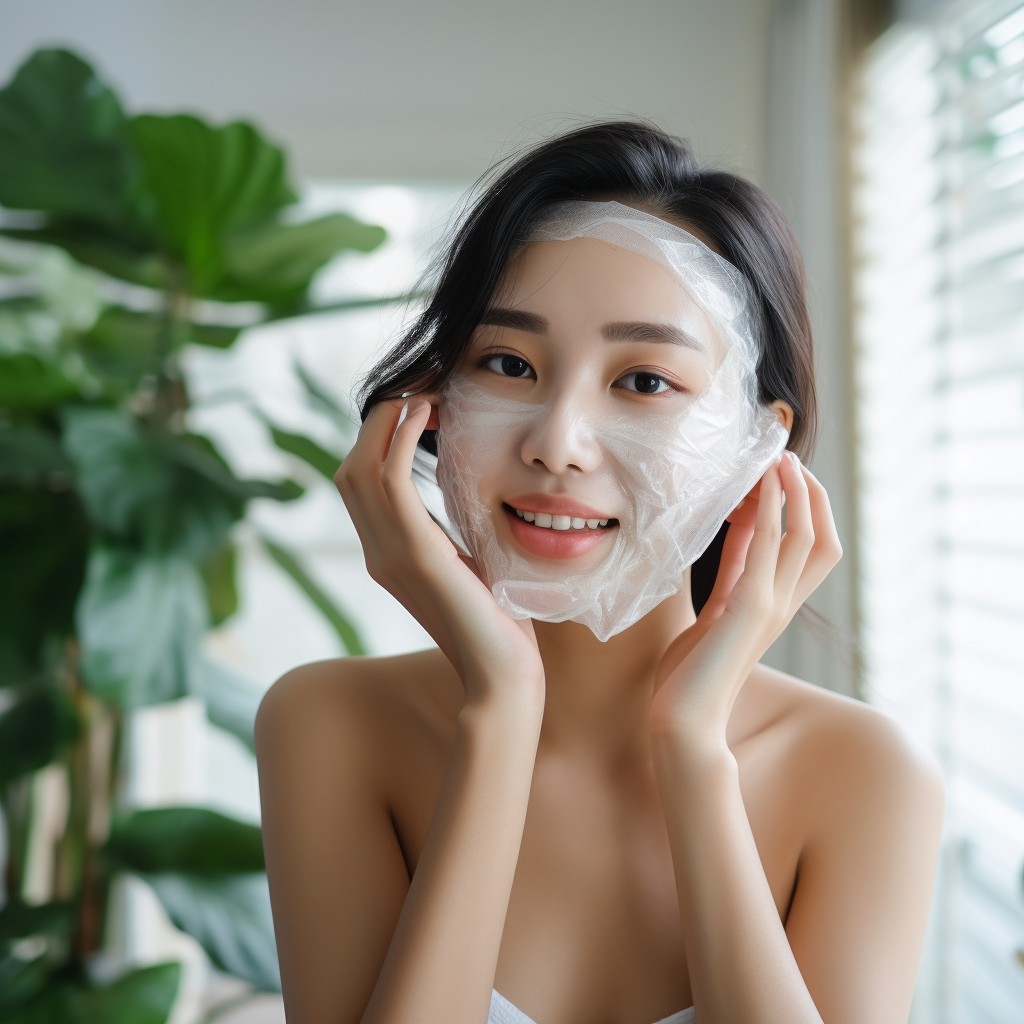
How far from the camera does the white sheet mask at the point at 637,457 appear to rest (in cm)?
67

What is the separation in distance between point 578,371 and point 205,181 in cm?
82

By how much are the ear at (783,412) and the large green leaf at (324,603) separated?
2.48ft

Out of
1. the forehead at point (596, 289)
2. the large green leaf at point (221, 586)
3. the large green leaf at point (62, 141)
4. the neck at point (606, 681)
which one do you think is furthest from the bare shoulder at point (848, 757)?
the large green leaf at point (62, 141)

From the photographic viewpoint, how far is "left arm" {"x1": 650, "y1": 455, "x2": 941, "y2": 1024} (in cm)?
61

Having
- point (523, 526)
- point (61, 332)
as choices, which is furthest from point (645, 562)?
point (61, 332)

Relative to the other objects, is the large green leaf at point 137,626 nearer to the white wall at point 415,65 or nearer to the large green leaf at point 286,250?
the large green leaf at point 286,250

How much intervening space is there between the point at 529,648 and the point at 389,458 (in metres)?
0.19

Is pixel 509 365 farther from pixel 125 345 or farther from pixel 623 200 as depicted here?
pixel 125 345

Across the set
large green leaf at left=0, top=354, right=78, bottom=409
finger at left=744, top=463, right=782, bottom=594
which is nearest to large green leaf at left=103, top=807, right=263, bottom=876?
large green leaf at left=0, top=354, right=78, bottom=409

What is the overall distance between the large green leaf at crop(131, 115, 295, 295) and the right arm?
680 mm

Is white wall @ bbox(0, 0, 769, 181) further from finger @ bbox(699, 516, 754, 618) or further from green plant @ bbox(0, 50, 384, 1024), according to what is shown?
finger @ bbox(699, 516, 754, 618)

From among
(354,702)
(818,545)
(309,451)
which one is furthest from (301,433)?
(818,545)

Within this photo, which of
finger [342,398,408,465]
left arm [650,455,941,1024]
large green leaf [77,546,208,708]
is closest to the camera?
left arm [650,455,941,1024]

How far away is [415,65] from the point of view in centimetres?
197
